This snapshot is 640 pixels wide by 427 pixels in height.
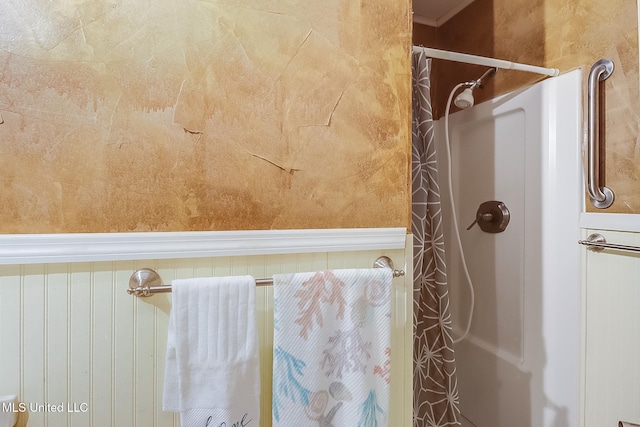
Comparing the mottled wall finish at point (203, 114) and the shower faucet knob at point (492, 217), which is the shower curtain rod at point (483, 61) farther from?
the shower faucet knob at point (492, 217)

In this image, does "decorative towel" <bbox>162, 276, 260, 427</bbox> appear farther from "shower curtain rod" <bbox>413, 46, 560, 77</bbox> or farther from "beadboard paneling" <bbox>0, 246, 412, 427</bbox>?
"shower curtain rod" <bbox>413, 46, 560, 77</bbox>

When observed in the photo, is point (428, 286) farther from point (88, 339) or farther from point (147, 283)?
point (88, 339)

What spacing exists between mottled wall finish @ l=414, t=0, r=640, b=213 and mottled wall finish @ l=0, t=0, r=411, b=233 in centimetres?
68

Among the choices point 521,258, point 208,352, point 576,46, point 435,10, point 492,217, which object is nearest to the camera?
point 208,352

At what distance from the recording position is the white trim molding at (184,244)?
0.66m

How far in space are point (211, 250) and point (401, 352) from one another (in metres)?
0.57

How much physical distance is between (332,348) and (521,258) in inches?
38.6

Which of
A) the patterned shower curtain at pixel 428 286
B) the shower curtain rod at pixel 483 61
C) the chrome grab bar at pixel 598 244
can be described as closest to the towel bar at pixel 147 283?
the patterned shower curtain at pixel 428 286

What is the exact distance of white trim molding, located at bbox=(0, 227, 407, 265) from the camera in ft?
2.17

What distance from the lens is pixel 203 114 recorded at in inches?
29.8

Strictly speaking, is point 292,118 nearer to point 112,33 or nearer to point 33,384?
point 112,33

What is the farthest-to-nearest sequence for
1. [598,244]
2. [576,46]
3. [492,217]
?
[492,217] < [576,46] < [598,244]

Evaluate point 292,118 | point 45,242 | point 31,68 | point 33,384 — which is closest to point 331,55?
point 292,118

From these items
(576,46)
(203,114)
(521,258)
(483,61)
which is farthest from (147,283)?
(576,46)
